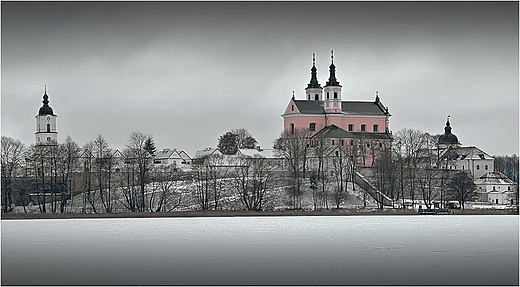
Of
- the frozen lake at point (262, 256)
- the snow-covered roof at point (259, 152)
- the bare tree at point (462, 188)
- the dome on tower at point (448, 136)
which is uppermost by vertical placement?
the dome on tower at point (448, 136)

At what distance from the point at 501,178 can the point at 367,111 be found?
13963mm

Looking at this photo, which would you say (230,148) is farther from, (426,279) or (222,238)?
(426,279)

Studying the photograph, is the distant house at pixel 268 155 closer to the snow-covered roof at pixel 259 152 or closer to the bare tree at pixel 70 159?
the snow-covered roof at pixel 259 152

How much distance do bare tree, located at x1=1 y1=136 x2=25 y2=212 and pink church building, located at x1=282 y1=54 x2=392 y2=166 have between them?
65.0ft

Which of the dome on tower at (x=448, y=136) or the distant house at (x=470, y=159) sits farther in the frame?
the dome on tower at (x=448, y=136)

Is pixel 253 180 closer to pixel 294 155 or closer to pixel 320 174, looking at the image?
pixel 320 174

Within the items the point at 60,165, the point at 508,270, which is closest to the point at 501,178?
the point at 60,165

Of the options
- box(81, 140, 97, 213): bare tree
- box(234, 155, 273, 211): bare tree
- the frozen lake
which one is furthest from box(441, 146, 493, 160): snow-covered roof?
the frozen lake

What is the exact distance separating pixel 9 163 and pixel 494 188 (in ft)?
79.0

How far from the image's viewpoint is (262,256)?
17.2 m

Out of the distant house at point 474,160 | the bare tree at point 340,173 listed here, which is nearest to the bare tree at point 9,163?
the bare tree at point 340,173

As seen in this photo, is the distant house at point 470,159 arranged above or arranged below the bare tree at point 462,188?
above

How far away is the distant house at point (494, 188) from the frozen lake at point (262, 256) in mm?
23532

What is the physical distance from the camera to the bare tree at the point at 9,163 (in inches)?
1567
